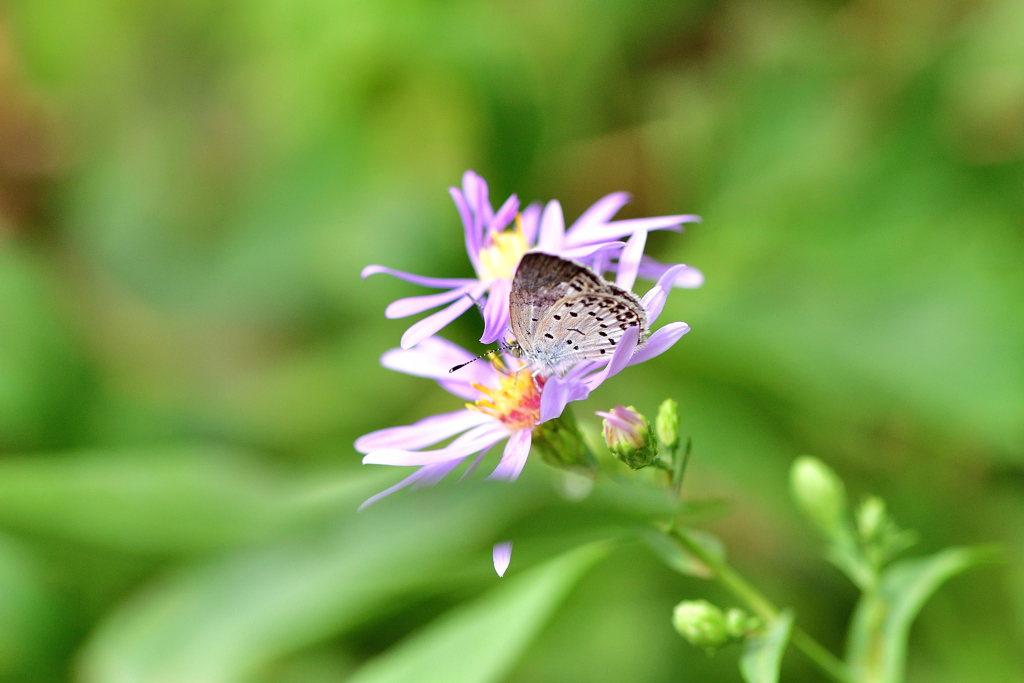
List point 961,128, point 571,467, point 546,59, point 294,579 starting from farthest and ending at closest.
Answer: point 546,59 → point 961,128 → point 571,467 → point 294,579

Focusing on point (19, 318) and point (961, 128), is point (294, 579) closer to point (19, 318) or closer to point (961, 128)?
point (19, 318)

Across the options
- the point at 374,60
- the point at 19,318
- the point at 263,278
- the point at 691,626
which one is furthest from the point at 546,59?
the point at 691,626

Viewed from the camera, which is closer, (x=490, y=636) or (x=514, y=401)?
(x=514, y=401)

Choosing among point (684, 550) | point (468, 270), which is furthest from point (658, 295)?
point (468, 270)

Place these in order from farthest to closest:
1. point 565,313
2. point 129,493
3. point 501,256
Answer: point 129,493 < point 501,256 < point 565,313

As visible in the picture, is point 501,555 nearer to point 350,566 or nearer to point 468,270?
point 350,566
